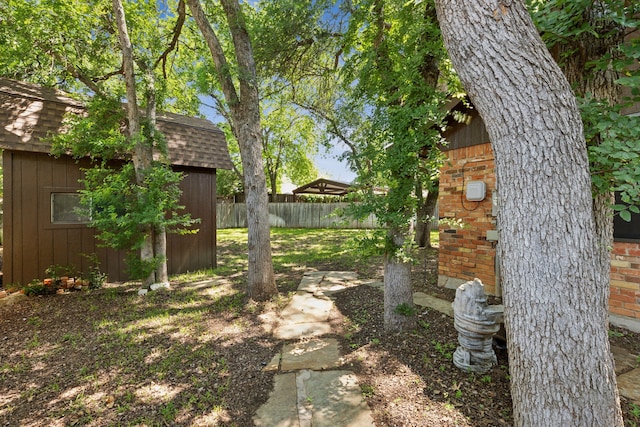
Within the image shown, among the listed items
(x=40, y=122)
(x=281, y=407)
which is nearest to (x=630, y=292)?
(x=281, y=407)

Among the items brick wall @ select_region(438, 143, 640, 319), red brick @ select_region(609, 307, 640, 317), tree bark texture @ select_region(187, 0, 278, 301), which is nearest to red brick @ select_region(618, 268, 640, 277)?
brick wall @ select_region(438, 143, 640, 319)

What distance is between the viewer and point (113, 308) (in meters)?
4.13

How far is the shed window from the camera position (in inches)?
196

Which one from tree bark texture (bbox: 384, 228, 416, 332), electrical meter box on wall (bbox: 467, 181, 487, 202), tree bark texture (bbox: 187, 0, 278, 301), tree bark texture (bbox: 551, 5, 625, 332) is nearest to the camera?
tree bark texture (bbox: 551, 5, 625, 332)

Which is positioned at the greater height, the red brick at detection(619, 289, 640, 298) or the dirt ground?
the red brick at detection(619, 289, 640, 298)

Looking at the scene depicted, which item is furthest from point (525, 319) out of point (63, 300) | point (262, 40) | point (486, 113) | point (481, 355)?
point (63, 300)

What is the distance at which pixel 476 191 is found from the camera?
3949 mm

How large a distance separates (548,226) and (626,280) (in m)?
2.79

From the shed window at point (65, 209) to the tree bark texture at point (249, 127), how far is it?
10.7 ft

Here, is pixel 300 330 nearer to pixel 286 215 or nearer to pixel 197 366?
pixel 197 366

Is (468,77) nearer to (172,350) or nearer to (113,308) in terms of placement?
(172,350)

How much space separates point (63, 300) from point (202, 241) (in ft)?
8.43

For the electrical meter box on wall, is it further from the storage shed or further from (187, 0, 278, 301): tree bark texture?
the storage shed

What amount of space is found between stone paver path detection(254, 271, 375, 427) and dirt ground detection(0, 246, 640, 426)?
96 millimetres
